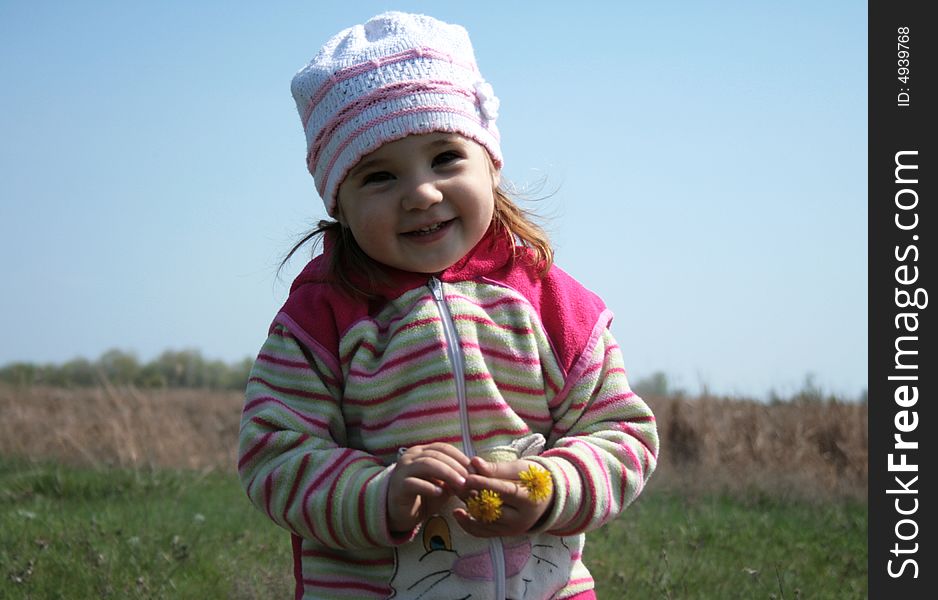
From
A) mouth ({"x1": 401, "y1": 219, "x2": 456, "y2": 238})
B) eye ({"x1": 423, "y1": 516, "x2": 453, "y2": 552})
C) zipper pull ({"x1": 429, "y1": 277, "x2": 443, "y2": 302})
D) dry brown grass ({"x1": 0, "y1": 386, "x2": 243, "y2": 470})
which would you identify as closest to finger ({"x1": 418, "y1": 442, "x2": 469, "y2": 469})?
eye ({"x1": 423, "y1": 516, "x2": 453, "y2": 552})

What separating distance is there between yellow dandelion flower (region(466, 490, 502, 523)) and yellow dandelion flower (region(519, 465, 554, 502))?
0.07m

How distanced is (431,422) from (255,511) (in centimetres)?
406

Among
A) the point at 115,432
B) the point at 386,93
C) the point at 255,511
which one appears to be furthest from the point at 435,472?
the point at 115,432

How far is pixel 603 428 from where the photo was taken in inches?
103

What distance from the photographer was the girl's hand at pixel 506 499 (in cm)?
232

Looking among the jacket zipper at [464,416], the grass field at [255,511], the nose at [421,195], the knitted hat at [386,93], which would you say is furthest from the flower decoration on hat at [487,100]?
the grass field at [255,511]

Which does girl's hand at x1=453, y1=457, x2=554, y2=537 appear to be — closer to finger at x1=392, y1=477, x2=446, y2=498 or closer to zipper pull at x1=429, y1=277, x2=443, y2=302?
finger at x1=392, y1=477, x2=446, y2=498

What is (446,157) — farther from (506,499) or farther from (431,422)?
(506,499)

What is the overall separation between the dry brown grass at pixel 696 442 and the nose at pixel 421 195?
206 inches

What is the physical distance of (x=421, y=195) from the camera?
8.37 ft

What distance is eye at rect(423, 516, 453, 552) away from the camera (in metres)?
2.54

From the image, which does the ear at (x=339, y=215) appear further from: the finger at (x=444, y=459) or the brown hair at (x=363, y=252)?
the finger at (x=444, y=459)

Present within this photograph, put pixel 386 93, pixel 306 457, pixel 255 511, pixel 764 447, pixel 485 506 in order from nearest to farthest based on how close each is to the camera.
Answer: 1. pixel 485 506
2. pixel 306 457
3. pixel 386 93
4. pixel 255 511
5. pixel 764 447

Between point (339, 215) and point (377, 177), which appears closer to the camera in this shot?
point (377, 177)
